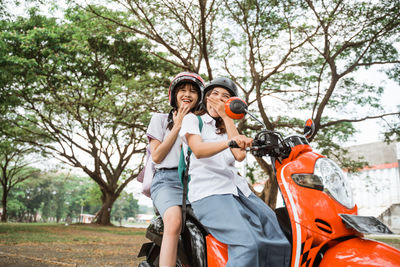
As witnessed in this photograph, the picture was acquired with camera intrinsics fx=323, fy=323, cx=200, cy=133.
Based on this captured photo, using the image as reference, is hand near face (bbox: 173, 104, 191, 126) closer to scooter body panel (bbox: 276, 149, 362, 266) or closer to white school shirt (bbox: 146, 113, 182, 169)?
white school shirt (bbox: 146, 113, 182, 169)

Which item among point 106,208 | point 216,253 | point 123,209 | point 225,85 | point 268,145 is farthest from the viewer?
point 123,209

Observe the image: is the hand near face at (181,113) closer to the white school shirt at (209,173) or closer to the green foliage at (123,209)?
the white school shirt at (209,173)

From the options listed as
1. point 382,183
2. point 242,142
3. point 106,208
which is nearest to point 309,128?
point 242,142

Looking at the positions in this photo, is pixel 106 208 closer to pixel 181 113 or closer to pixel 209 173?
pixel 181 113

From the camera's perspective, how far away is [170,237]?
189cm

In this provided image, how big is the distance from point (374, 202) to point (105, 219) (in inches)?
879

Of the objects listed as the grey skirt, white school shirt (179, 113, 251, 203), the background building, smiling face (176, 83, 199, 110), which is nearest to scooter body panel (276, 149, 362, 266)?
the grey skirt

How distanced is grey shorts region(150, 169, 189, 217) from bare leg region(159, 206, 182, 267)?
64 mm

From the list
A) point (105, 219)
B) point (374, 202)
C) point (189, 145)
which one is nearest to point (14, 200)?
point (105, 219)

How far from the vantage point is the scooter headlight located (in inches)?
57.1

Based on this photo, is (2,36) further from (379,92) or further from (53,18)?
(379,92)

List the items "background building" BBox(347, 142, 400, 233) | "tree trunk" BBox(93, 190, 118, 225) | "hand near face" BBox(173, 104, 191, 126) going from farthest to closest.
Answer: "background building" BBox(347, 142, 400, 233) < "tree trunk" BBox(93, 190, 118, 225) < "hand near face" BBox(173, 104, 191, 126)

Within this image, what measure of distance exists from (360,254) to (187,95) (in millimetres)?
1610

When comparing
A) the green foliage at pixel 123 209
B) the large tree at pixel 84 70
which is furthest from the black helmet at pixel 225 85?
the green foliage at pixel 123 209
